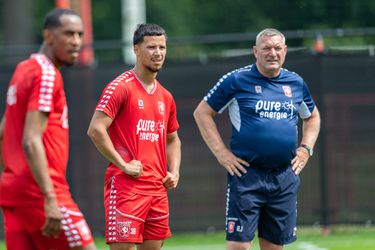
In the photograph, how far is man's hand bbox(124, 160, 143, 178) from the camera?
871 cm

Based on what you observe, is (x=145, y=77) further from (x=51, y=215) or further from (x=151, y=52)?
(x=51, y=215)

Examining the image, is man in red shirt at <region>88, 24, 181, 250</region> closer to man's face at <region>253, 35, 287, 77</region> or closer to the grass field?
man's face at <region>253, 35, 287, 77</region>

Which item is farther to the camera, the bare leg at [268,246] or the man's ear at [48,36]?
the bare leg at [268,246]

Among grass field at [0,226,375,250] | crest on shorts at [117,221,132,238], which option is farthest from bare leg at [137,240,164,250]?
grass field at [0,226,375,250]

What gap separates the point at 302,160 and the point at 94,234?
5803 millimetres

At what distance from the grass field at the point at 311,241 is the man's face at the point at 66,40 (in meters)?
6.65

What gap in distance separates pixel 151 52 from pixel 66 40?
84.5 inches

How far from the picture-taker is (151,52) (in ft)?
29.2

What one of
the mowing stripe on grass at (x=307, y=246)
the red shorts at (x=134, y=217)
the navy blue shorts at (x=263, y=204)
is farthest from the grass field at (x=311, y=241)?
the red shorts at (x=134, y=217)

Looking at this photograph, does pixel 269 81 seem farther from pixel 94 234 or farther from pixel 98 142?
pixel 94 234

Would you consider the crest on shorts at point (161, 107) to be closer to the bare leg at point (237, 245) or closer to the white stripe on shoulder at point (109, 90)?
the white stripe on shoulder at point (109, 90)

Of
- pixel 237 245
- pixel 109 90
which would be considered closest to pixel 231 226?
pixel 237 245

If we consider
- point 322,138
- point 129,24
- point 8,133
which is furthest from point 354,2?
point 8,133

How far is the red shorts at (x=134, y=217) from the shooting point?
8.76 metres
